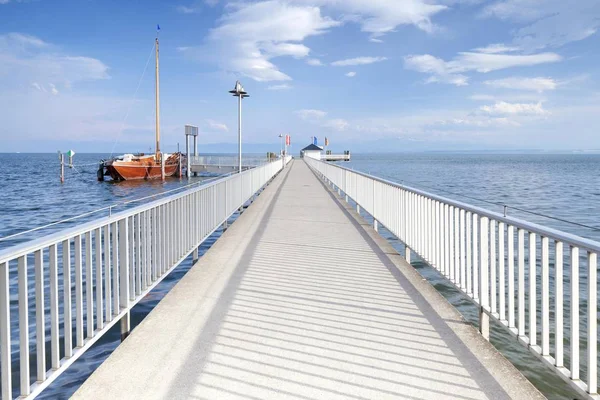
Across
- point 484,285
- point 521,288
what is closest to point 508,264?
point 521,288

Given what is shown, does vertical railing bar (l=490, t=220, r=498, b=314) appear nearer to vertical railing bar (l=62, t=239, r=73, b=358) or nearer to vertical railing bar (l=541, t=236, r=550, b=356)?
vertical railing bar (l=541, t=236, r=550, b=356)

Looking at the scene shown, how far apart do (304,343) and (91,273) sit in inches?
64.5

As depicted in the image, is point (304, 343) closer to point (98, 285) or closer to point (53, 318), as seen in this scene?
point (98, 285)

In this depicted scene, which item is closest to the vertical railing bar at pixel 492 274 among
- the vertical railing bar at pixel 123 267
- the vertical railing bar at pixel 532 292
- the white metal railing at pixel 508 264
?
the white metal railing at pixel 508 264

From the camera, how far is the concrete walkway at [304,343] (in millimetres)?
3053

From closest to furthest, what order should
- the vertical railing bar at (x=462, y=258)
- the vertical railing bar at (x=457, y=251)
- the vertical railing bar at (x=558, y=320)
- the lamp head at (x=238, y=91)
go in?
the vertical railing bar at (x=558, y=320) < the vertical railing bar at (x=462, y=258) < the vertical railing bar at (x=457, y=251) < the lamp head at (x=238, y=91)

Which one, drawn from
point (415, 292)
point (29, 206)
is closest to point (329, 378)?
point (415, 292)

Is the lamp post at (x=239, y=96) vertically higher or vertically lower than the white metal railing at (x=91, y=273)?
higher

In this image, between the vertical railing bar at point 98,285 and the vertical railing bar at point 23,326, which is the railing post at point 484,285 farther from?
the vertical railing bar at point 23,326

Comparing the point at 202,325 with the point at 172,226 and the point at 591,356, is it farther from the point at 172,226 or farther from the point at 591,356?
the point at 591,356

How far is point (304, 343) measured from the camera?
12.2 feet

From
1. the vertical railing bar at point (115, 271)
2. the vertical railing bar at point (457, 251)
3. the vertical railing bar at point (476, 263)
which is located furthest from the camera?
the vertical railing bar at point (457, 251)

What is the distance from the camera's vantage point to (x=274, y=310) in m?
4.50

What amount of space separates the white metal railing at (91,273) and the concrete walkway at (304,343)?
29 cm
